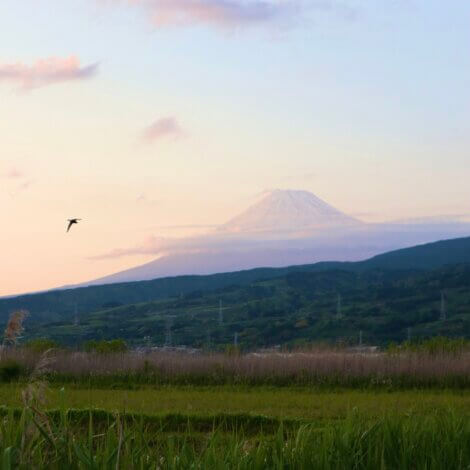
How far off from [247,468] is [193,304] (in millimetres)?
138441

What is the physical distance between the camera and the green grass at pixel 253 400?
17688 millimetres

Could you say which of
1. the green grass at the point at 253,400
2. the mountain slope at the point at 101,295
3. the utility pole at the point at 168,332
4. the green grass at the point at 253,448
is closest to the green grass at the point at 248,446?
the green grass at the point at 253,448

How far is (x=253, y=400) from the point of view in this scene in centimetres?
1994

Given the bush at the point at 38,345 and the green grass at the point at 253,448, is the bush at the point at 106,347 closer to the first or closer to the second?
the bush at the point at 38,345

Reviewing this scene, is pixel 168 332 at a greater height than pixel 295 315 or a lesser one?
lesser

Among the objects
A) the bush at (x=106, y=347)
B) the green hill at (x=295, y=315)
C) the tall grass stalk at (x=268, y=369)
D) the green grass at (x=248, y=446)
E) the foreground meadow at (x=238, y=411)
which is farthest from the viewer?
the green hill at (x=295, y=315)

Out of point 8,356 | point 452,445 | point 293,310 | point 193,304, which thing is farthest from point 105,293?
point 452,445

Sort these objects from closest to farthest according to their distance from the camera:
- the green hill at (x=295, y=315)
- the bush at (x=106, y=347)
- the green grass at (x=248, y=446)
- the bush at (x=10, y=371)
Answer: the green grass at (x=248, y=446) → the bush at (x=10, y=371) → the bush at (x=106, y=347) → the green hill at (x=295, y=315)

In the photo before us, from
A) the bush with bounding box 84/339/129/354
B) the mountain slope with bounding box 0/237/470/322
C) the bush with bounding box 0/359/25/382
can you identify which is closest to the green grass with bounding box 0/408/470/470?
the bush with bounding box 0/359/25/382

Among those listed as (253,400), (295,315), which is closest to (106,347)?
(253,400)

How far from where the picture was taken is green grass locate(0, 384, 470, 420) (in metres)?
17.7

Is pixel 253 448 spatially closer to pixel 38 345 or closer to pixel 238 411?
pixel 238 411

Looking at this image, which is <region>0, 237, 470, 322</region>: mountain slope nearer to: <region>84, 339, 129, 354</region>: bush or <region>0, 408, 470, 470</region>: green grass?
<region>84, 339, 129, 354</region>: bush

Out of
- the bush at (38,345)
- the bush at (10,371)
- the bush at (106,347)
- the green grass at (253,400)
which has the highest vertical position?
the bush at (38,345)
